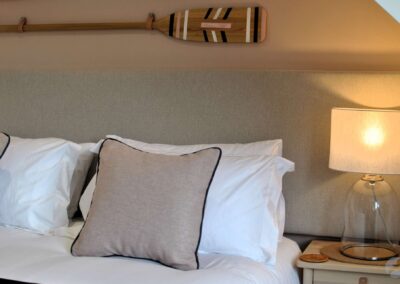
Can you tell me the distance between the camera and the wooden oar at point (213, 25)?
282cm

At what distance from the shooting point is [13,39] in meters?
3.27

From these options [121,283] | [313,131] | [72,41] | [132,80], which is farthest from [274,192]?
[72,41]

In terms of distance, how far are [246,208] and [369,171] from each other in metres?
0.49

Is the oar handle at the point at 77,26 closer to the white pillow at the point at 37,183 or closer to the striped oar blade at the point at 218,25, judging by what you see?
the striped oar blade at the point at 218,25

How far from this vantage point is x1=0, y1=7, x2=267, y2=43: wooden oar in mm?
2824

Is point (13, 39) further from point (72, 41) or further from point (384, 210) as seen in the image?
point (384, 210)

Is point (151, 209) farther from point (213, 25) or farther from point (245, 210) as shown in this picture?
point (213, 25)

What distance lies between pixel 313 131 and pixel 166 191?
838 millimetres

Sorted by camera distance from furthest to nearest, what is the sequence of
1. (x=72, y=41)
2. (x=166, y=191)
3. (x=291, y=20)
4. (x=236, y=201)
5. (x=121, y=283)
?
(x=72, y=41)
(x=291, y=20)
(x=236, y=201)
(x=166, y=191)
(x=121, y=283)

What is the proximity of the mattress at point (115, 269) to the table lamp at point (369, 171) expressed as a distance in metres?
0.31

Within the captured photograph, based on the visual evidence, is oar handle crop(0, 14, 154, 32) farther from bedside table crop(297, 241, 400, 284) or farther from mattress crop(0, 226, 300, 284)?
bedside table crop(297, 241, 400, 284)

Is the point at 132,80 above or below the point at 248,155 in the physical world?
above

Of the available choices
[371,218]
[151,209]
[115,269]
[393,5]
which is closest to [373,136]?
[371,218]

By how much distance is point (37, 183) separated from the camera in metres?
2.69
